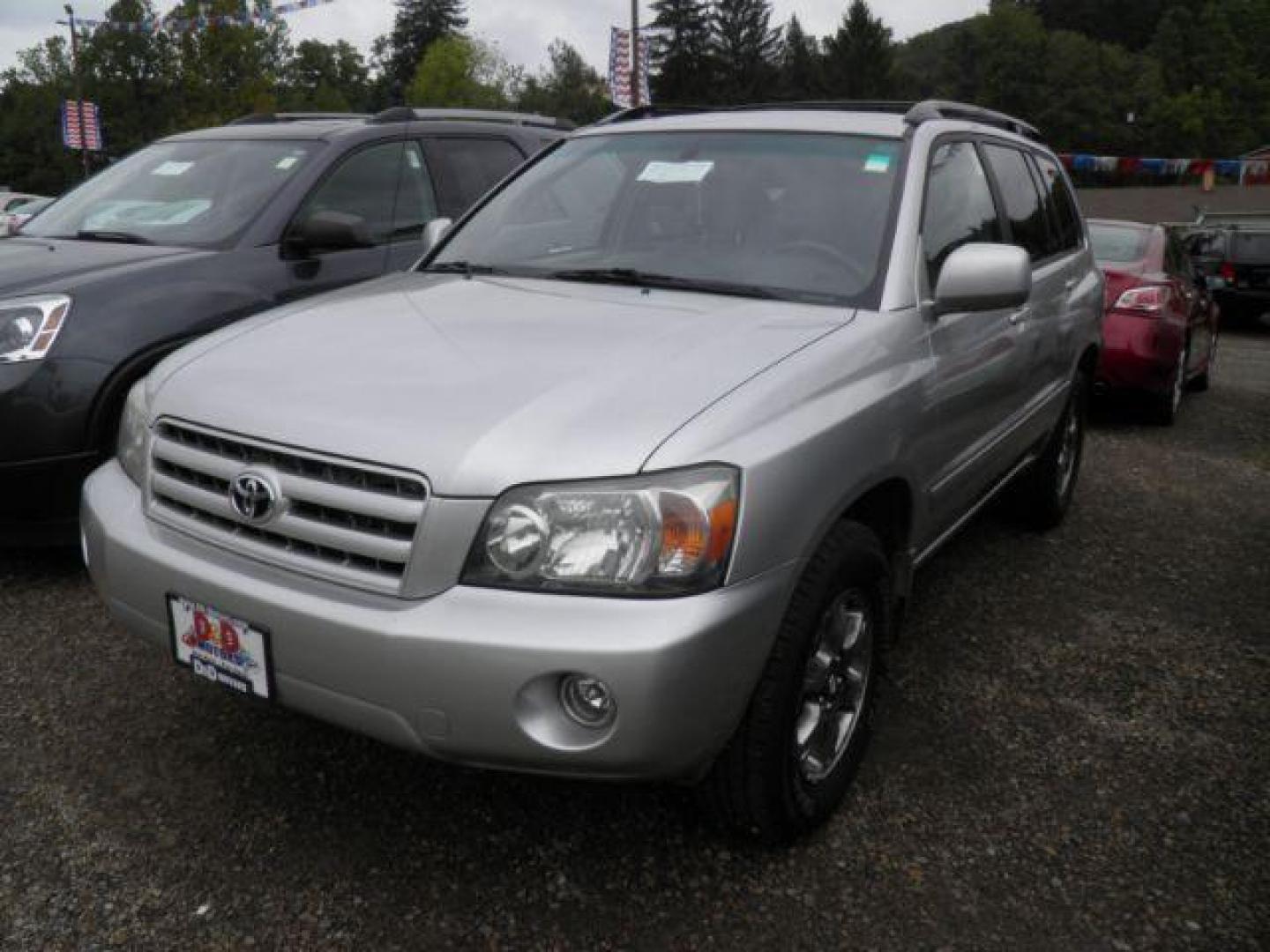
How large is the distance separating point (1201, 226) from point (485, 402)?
50.0 feet

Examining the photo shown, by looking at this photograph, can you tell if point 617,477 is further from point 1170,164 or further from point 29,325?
point 1170,164

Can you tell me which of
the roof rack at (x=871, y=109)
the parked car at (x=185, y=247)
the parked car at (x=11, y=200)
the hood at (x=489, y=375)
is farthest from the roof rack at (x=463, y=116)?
the parked car at (x=11, y=200)

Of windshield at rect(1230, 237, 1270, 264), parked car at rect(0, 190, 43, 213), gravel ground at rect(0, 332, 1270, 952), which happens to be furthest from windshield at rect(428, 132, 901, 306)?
parked car at rect(0, 190, 43, 213)

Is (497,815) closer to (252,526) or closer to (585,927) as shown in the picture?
(585,927)

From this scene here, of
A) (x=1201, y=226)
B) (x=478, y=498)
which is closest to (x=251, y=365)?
(x=478, y=498)

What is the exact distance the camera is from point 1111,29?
100125mm

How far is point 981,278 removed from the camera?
2740 mm

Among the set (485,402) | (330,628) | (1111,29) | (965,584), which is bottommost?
(965,584)

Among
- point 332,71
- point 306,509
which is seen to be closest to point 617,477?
point 306,509

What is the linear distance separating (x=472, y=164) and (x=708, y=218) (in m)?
2.80

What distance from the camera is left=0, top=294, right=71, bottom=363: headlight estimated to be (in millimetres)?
3654

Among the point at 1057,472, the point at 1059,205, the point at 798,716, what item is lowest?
the point at 1057,472

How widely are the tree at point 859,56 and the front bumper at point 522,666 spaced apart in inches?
2979

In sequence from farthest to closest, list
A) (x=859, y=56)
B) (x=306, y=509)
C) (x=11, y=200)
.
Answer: (x=859, y=56), (x=11, y=200), (x=306, y=509)
